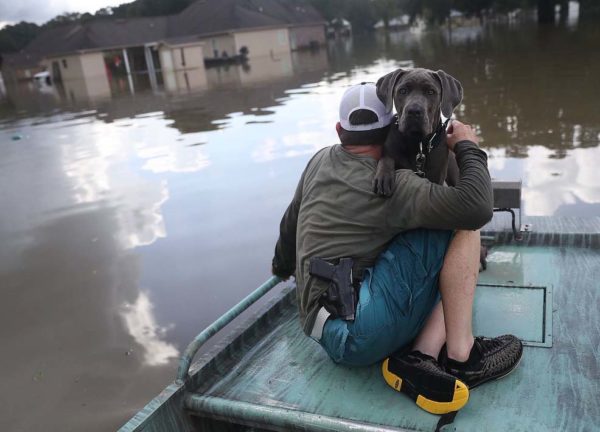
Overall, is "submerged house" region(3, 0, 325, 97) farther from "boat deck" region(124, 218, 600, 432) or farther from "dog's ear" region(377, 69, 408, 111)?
"dog's ear" region(377, 69, 408, 111)

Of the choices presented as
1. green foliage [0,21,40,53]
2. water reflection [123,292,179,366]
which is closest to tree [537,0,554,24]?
water reflection [123,292,179,366]

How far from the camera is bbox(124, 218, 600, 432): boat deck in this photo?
2.37 meters

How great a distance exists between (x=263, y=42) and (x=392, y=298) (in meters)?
48.4

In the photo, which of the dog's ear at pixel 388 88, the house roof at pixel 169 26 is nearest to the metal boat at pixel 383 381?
the dog's ear at pixel 388 88

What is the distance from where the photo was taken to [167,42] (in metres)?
43.2

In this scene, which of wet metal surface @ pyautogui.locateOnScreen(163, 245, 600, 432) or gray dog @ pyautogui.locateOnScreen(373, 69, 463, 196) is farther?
gray dog @ pyautogui.locateOnScreen(373, 69, 463, 196)

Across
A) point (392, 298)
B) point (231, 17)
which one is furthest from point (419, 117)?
point (231, 17)

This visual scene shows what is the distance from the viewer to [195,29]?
50.8 m

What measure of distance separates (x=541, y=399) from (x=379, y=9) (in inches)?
3565

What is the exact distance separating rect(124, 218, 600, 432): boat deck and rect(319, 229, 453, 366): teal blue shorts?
0.25 metres

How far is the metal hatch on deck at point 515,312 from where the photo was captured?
2.95 metres

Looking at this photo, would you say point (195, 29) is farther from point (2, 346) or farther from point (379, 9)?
point (2, 346)

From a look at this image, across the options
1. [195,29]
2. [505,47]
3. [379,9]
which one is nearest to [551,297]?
[505,47]

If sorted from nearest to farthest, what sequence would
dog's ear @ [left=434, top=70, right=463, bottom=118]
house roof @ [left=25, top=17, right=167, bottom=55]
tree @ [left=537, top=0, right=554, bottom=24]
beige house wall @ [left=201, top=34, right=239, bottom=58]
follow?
dog's ear @ [left=434, top=70, right=463, bottom=118] → tree @ [left=537, top=0, right=554, bottom=24] → beige house wall @ [left=201, top=34, right=239, bottom=58] → house roof @ [left=25, top=17, right=167, bottom=55]
